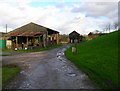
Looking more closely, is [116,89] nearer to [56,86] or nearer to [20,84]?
[56,86]

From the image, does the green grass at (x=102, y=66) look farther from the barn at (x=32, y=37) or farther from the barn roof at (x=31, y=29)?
the barn roof at (x=31, y=29)

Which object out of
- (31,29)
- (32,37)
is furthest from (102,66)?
(31,29)

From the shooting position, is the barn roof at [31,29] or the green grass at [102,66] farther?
→ the barn roof at [31,29]

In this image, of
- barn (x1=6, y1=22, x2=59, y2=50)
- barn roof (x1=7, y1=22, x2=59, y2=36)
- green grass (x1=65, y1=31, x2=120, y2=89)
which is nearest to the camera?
green grass (x1=65, y1=31, x2=120, y2=89)

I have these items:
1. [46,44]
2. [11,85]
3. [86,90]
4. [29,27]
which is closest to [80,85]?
[86,90]

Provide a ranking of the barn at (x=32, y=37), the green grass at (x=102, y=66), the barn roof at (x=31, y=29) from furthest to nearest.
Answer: the barn roof at (x=31, y=29)
the barn at (x=32, y=37)
the green grass at (x=102, y=66)

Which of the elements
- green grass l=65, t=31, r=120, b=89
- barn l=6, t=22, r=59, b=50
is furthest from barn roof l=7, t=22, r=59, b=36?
green grass l=65, t=31, r=120, b=89

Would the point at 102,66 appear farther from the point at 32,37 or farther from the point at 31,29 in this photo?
the point at 31,29

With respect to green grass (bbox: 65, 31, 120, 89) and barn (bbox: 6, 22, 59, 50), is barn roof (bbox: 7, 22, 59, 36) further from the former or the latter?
green grass (bbox: 65, 31, 120, 89)

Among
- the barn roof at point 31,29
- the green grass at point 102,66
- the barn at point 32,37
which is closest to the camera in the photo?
the green grass at point 102,66

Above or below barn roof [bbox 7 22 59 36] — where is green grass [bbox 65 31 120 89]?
below

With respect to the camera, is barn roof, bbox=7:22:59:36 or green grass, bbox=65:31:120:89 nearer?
green grass, bbox=65:31:120:89

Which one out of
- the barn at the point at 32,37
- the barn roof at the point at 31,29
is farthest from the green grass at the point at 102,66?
the barn roof at the point at 31,29

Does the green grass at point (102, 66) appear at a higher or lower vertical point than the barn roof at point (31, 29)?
lower
